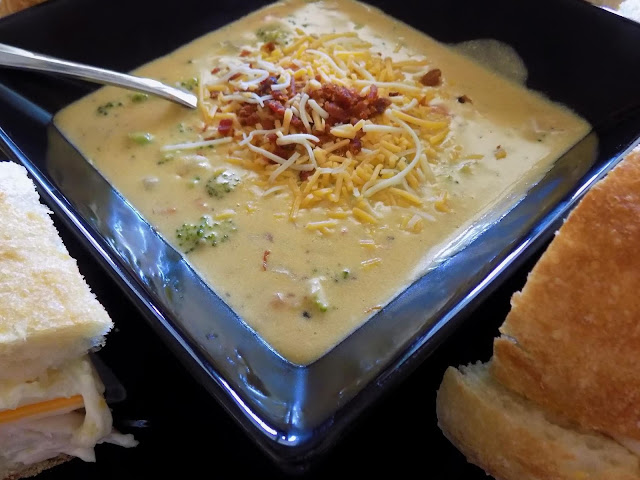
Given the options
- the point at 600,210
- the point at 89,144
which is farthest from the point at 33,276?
the point at 600,210

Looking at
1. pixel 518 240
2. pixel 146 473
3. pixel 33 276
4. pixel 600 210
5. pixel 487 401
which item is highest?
pixel 600 210

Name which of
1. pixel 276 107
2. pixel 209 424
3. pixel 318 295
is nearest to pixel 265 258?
pixel 318 295

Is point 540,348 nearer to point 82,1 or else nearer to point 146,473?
point 146,473

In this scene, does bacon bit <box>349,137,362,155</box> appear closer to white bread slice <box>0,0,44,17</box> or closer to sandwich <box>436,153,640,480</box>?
sandwich <box>436,153,640,480</box>

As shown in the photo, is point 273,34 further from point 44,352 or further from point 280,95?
point 44,352

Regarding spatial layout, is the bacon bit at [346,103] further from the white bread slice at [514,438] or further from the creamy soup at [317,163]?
the white bread slice at [514,438]

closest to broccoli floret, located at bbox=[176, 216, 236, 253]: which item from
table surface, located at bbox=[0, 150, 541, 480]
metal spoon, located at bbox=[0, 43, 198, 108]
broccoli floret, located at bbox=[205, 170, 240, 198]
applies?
broccoli floret, located at bbox=[205, 170, 240, 198]

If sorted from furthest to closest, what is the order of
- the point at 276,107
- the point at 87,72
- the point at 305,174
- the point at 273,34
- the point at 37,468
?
the point at 273,34, the point at 87,72, the point at 276,107, the point at 305,174, the point at 37,468
